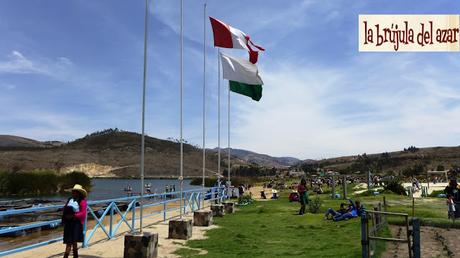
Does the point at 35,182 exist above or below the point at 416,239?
below

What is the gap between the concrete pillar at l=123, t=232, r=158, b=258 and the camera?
33.1 ft

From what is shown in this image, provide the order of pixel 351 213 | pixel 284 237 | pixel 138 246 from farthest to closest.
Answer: pixel 351 213
pixel 284 237
pixel 138 246

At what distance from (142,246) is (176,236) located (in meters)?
3.85

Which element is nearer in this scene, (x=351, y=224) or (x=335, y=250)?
(x=335, y=250)

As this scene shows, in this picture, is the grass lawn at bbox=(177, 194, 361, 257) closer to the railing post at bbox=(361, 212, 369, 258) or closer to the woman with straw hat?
the woman with straw hat

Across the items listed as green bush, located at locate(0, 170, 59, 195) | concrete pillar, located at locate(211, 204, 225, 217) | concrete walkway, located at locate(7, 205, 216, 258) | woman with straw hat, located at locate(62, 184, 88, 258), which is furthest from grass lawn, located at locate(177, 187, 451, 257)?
green bush, located at locate(0, 170, 59, 195)

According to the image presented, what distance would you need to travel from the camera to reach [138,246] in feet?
33.2

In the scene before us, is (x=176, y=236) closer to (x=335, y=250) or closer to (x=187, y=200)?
(x=335, y=250)

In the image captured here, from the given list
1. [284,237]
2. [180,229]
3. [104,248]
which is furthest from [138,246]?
[284,237]

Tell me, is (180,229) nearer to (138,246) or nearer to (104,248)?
(104,248)

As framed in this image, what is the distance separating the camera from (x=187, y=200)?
23.5m

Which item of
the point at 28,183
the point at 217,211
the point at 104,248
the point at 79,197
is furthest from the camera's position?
the point at 28,183

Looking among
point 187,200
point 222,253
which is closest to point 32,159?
point 187,200

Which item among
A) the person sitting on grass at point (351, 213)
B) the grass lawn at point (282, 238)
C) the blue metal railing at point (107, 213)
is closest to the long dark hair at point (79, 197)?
the blue metal railing at point (107, 213)
